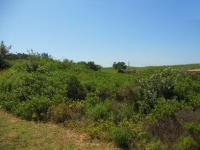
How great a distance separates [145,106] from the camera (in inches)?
516

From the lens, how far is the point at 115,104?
13.5 metres

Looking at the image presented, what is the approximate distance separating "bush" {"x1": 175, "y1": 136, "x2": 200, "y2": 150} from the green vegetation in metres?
0.02

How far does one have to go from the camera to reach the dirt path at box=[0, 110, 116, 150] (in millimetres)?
10141

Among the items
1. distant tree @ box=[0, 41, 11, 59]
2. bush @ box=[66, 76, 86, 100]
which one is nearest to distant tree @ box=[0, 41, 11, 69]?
distant tree @ box=[0, 41, 11, 59]

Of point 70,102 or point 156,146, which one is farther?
point 70,102

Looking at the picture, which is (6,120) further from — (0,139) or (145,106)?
(145,106)

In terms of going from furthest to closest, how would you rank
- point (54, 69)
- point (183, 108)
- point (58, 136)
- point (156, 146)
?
point (54, 69) → point (183, 108) → point (58, 136) → point (156, 146)

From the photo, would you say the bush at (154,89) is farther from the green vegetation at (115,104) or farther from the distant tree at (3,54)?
the distant tree at (3,54)

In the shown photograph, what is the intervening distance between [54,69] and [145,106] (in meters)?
8.24

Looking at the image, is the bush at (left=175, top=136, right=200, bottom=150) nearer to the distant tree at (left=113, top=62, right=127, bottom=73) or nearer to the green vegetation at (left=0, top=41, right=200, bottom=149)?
the green vegetation at (left=0, top=41, right=200, bottom=149)

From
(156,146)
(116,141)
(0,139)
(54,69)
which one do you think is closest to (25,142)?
(0,139)

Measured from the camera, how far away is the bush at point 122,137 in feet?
33.4

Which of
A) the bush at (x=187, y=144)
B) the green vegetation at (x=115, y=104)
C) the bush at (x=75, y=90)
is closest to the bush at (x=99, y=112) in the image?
the green vegetation at (x=115, y=104)

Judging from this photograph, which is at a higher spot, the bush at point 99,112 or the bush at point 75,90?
the bush at point 75,90
